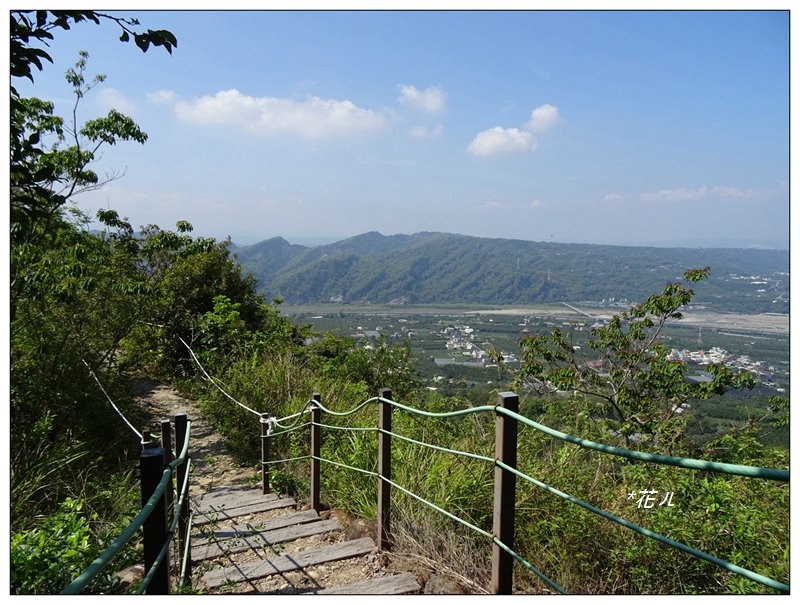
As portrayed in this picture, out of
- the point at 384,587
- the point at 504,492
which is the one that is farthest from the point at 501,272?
the point at 504,492

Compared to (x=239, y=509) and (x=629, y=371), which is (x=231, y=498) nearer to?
(x=239, y=509)

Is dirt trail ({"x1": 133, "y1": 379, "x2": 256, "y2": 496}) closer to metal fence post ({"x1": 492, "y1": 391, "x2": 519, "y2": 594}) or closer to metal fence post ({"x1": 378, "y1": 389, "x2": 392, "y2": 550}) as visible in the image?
metal fence post ({"x1": 378, "y1": 389, "x2": 392, "y2": 550})

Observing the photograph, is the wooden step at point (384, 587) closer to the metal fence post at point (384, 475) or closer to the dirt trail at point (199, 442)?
the metal fence post at point (384, 475)

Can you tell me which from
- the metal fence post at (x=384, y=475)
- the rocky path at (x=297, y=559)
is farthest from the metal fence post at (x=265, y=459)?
the metal fence post at (x=384, y=475)

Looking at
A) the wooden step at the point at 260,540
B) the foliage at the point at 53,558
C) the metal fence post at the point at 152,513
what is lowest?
the wooden step at the point at 260,540

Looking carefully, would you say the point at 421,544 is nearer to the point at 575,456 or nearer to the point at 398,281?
the point at 575,456

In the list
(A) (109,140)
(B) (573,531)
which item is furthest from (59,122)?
(B) (573,531)

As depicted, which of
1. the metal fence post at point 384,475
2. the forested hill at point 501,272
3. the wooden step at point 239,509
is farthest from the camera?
the forested hill at point 501,272
